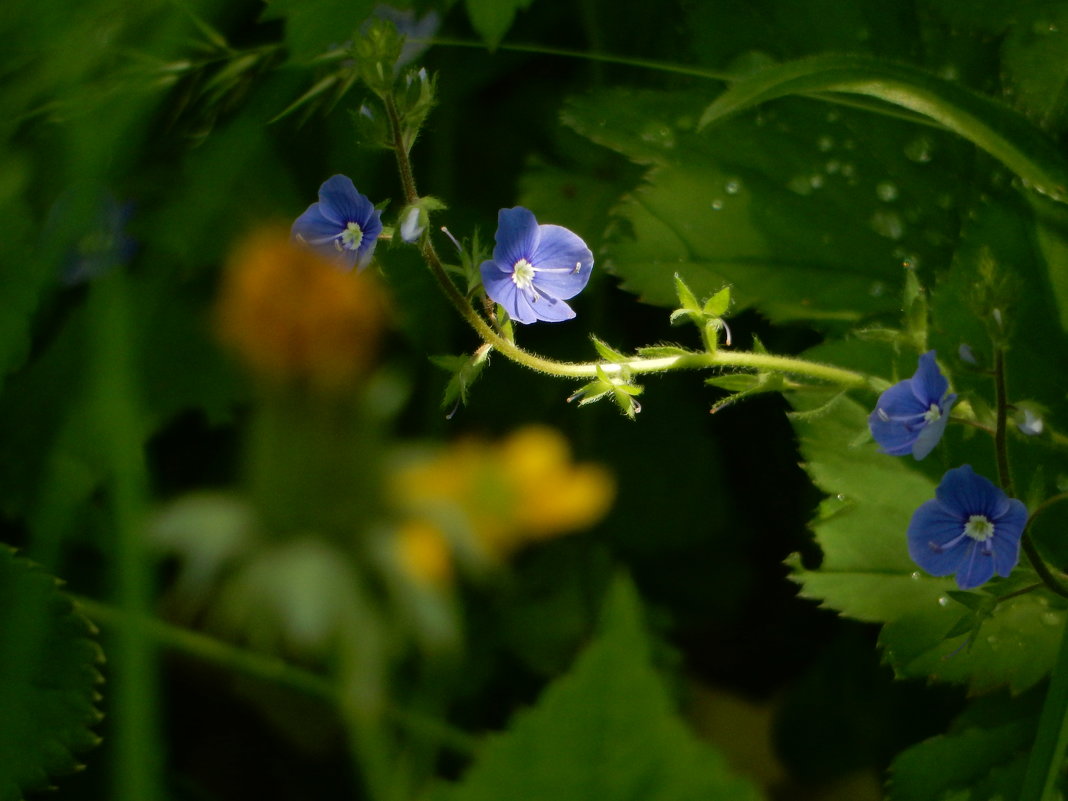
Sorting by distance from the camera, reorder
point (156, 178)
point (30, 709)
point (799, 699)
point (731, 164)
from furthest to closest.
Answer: point (799, 699), point (156, 178), point (731, 164), point (30, 709)

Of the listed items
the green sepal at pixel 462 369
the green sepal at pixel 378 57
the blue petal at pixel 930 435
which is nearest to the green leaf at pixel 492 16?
the green sepal at pixel 378 57

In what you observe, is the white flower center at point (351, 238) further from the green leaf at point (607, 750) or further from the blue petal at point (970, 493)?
the blue petal at point (970, 493)

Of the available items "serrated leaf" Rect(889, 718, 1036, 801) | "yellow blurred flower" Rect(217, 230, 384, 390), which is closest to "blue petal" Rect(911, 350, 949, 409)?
"serrated leaf" Rect(889, 718, 1036, 801)

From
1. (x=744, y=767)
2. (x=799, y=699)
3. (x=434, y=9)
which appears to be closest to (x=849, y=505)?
(x=799, y=699)

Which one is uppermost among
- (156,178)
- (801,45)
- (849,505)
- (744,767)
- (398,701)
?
(801,45)

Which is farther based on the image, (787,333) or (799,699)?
(799,699)

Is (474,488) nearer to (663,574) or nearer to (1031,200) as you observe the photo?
(663,574)

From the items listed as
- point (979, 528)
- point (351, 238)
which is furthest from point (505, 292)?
point (979, 528)

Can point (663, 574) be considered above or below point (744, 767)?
above
